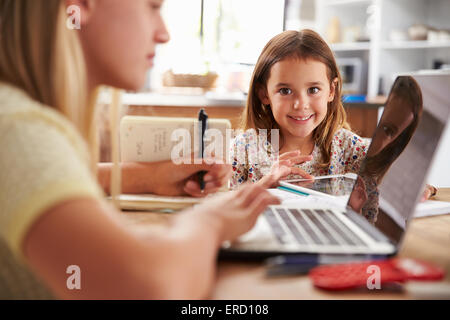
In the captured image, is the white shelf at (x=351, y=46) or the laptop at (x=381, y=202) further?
the white shelf at (x=351, y=46)

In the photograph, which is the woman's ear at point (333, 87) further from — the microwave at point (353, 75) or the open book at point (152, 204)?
the microwave at point (353, 75)

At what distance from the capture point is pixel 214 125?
1.06 m

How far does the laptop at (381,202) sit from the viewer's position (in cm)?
60

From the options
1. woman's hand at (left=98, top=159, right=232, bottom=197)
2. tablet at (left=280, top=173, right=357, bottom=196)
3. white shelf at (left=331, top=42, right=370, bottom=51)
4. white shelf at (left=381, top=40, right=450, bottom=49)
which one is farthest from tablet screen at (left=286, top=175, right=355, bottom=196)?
white shelf at (left=331, top=42, right=370, bottom=51)

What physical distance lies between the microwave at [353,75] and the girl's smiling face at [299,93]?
284 cm

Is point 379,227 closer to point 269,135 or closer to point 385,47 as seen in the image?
point 269,135

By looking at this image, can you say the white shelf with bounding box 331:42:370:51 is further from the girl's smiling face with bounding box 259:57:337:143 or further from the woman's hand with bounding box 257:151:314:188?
the woman's hand with bounding box 257:151:314:188

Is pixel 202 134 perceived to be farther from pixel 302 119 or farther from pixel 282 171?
pixel 302 119

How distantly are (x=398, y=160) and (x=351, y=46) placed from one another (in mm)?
3961

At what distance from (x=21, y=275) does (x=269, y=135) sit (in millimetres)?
1309

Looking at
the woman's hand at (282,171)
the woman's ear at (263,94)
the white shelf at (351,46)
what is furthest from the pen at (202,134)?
the white shelf at (351,46)

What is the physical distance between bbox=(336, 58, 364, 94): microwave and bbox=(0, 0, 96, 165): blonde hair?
3.99 metres

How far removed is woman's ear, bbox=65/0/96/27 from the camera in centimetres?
58

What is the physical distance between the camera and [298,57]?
5.14 feet
